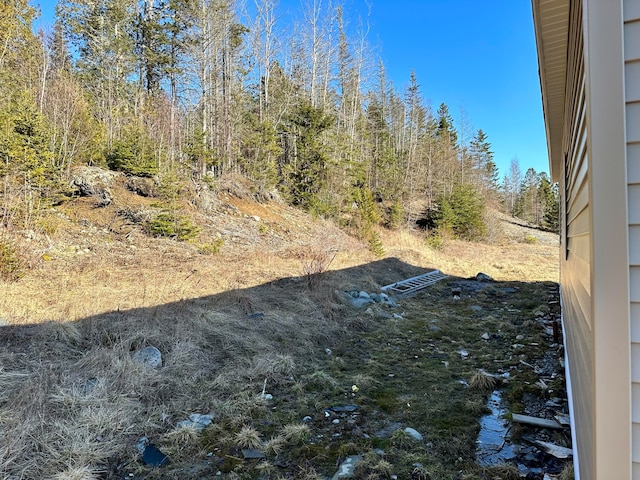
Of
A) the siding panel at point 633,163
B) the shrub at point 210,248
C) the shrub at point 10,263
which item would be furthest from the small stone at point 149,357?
the shrub at point 210,248

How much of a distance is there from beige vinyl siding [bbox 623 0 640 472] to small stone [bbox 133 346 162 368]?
347cm

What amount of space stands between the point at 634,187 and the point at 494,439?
221 centimetres

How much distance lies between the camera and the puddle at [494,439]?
2357 mm

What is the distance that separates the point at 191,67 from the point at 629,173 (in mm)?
15846

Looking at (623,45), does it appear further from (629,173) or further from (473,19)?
(473,19)

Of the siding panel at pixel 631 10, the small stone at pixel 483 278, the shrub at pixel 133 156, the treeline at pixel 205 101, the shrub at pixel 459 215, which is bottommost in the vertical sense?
the small stone at pixel 483 278

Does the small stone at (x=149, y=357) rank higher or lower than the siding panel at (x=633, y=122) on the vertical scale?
lower

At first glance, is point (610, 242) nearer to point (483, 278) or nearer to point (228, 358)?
point (228, 358)

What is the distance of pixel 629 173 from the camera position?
3.55 feet

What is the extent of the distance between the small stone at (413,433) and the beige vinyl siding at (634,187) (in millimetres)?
1671

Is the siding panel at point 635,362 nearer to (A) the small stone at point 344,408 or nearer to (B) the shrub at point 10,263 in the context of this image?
(A) the small stone at point 344,408

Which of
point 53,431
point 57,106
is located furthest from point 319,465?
point 57,106

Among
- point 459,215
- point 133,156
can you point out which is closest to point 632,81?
point 133,156

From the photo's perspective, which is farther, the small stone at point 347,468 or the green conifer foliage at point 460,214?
the green conifer foliage at point 460,214
